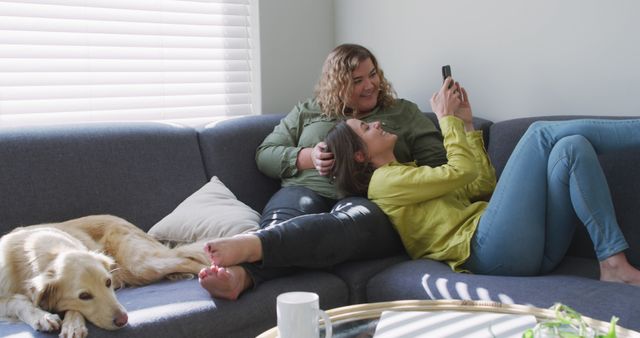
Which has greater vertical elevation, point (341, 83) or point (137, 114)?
point (341, 83)

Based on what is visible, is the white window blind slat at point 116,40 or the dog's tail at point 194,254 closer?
the dog's tail at point 194,254

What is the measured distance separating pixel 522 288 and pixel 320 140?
1.06 m

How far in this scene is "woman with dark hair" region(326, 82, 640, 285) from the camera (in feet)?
6.04

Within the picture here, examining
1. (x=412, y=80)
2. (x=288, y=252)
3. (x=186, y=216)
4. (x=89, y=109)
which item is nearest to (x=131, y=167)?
(x=186, y=216)

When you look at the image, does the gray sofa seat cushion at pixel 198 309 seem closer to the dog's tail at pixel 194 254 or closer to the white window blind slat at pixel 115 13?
the dog's tail at pixel 194 254

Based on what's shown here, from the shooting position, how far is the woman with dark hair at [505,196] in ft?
6.04

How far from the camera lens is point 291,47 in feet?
10.8

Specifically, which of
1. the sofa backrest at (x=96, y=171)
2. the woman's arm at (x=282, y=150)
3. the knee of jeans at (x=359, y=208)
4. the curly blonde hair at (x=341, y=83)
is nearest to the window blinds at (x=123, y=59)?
the sofa backrest at (x=96, y=171)

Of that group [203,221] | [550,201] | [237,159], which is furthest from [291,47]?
[550,201]

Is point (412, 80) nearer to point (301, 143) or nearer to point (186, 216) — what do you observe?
point (301, 143)

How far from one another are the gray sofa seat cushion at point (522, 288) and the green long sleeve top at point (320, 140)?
20.5 inches

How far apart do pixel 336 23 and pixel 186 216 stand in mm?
1592

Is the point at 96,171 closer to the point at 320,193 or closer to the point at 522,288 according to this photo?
the point at 320,193

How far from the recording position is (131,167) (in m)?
2.36
